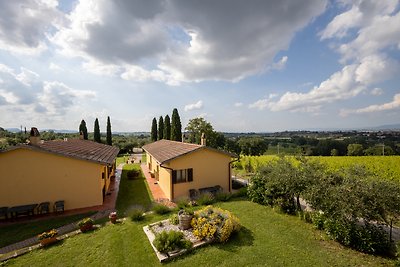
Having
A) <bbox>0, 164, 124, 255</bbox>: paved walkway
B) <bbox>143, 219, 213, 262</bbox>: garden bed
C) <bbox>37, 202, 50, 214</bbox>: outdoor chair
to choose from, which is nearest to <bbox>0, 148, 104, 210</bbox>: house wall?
<bbox>37, 202, 50, 214</bbox>: outdoor chair

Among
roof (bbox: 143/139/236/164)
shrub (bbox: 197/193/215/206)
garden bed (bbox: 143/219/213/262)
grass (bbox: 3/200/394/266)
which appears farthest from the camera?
roof (bbox: 143/139/236/164)

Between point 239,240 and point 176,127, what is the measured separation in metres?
39.6

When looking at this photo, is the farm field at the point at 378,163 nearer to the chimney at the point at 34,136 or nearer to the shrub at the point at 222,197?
the shrub at the point at 222,197

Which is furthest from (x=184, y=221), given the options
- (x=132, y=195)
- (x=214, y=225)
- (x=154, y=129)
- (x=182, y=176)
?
(x=154, y=129)

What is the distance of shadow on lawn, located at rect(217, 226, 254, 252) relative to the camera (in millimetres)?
9383

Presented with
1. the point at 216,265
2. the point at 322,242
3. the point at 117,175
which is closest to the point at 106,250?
Answer: the point at 216,265

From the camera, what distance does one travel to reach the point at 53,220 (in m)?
13.3

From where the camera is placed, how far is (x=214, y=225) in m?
10.1

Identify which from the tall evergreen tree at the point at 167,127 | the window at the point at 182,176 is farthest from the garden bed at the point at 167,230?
the tall evergreen tree at the point at 167,127

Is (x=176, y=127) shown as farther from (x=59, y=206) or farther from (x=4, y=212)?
(x=4, y=212)

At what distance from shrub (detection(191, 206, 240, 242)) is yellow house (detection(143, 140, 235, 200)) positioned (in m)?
6.30

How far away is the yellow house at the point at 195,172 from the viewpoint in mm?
17172

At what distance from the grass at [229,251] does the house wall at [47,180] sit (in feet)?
16.0

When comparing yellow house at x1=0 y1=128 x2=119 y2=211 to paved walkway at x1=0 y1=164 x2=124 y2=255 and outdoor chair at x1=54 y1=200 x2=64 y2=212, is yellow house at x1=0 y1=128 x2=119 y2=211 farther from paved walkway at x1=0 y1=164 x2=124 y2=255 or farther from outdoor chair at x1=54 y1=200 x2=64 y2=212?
paved walkway at x1=0 y1=164 x2=124 y2=255
